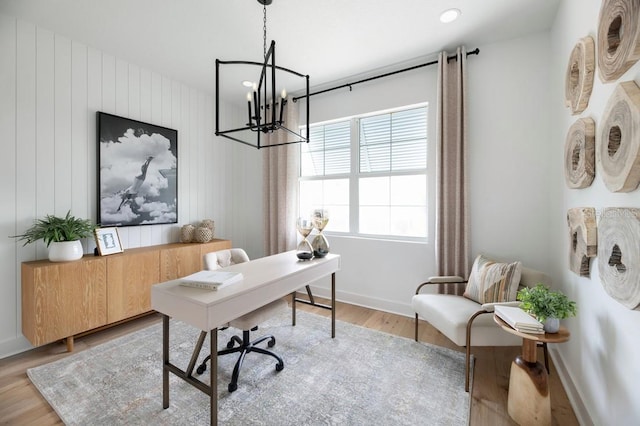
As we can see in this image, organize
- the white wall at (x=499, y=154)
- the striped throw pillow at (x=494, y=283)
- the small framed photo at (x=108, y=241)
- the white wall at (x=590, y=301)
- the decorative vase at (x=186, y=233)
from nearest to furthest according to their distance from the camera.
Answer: the white wall at (x=590, y=301) → the striped throw pillow at (x=494, y=283) → the white wall at (x=499, y=154) → the small framed photo at (x=108, y=241) → the decorative vase at (x=186, y=233)

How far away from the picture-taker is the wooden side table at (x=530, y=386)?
145 centimetres

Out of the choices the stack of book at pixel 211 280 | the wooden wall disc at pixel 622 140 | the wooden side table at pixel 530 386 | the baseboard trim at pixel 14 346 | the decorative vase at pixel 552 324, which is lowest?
the baseboard trim at pixel 14 346

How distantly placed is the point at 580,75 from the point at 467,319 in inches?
67.5

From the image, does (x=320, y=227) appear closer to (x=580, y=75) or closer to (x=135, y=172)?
(x=580, y=75)

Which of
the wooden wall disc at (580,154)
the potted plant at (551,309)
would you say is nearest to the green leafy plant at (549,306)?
the potted plant at (551,309)

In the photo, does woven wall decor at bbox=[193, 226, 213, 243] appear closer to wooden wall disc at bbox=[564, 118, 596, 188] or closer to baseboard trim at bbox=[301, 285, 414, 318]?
baseboard trim at bbox=[301, 285, 414, 318]

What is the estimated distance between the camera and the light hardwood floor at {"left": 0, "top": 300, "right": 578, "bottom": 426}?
1585 millimetres

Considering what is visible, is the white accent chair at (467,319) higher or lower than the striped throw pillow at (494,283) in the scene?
lower

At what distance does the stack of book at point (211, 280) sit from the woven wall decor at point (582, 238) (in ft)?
6.50

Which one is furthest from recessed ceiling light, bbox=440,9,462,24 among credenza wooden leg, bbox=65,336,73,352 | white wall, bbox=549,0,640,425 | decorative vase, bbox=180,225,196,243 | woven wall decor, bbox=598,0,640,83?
credenza wooden leg, bbox=65,336,73,352

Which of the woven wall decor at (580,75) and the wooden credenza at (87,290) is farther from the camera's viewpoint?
the wooden credenza at (87,290)

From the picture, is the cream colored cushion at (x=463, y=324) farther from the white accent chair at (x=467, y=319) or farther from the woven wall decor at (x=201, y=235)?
the woven wall decor at (x=201, y=235)

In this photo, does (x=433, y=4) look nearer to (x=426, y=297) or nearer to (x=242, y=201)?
(x=426, y=297)

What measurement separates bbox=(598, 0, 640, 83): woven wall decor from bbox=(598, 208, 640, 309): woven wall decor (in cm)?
60
